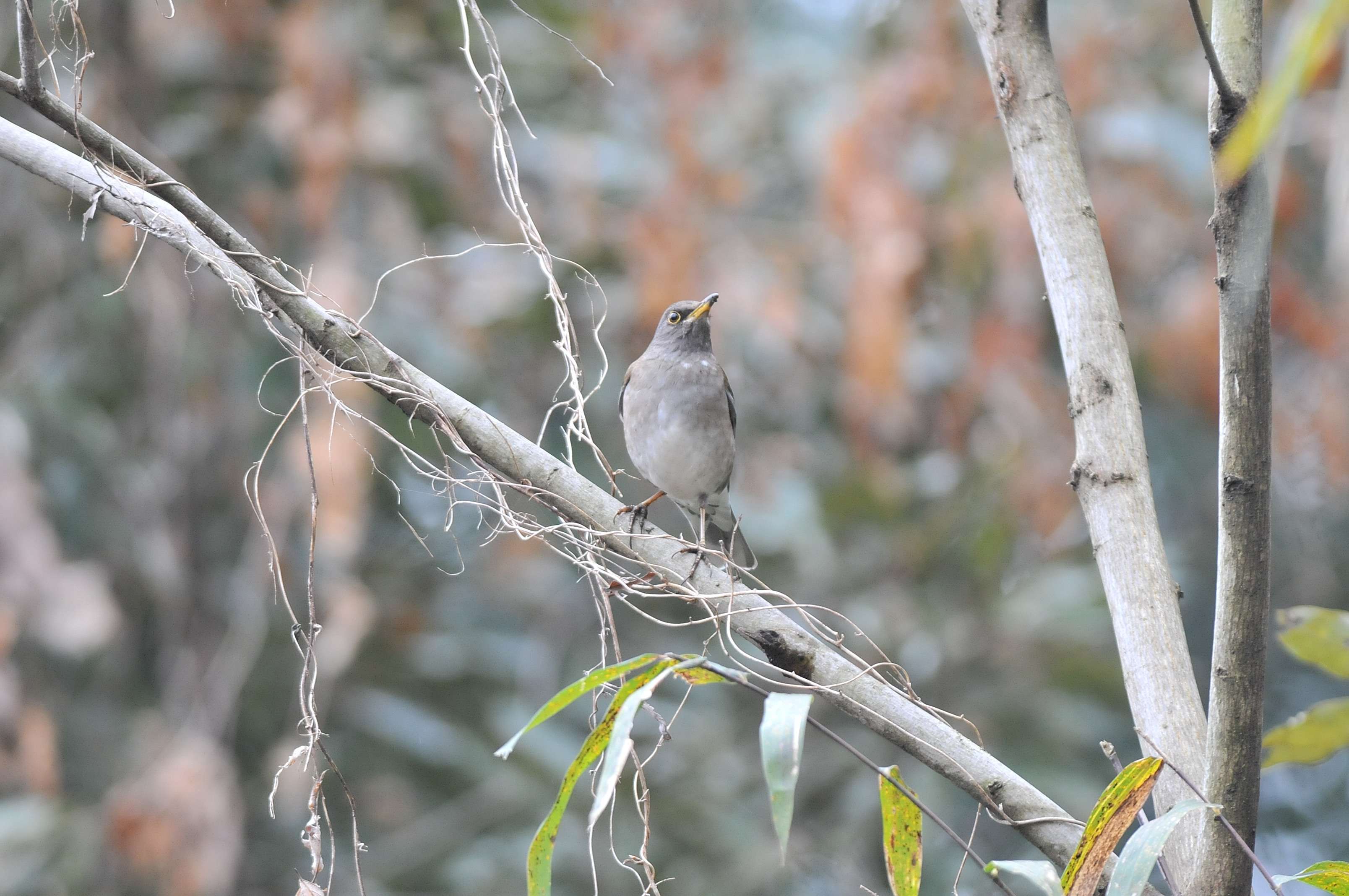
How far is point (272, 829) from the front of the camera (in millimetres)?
8133

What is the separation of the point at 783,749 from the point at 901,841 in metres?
0.46

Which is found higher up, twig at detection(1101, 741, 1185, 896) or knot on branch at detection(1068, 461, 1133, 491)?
knot on branch at detection(1068, 461, 1133, 491)

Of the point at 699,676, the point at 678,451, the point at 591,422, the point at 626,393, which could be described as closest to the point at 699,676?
the point at 699,676

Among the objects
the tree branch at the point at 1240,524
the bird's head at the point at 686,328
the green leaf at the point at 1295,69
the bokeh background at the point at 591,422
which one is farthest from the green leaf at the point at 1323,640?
the bokeh background at the point at 591,422

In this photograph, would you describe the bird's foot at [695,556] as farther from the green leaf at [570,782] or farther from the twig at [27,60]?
the twig at [27,60]

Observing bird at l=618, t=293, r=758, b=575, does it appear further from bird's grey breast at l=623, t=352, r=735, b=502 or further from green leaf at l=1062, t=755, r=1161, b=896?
green leaf at l=1062, t=755, r=1161, b=896

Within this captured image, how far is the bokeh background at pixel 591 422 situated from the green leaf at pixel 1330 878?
428cm

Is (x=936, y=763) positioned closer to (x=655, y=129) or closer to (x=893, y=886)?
(x=893, y=886)

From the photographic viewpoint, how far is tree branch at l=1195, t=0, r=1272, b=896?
1771 mm

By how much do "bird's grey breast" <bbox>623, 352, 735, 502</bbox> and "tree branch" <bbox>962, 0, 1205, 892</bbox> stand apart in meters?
2.93

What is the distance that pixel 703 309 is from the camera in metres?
5.31

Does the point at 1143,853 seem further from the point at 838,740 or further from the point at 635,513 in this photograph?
the point at 635,513

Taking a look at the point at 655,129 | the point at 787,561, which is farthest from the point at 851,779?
the point at 655,129

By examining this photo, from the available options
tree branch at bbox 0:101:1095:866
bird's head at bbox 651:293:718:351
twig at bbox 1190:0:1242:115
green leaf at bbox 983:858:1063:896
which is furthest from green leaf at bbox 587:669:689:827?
bird's head at bbox 651:293:718:351
